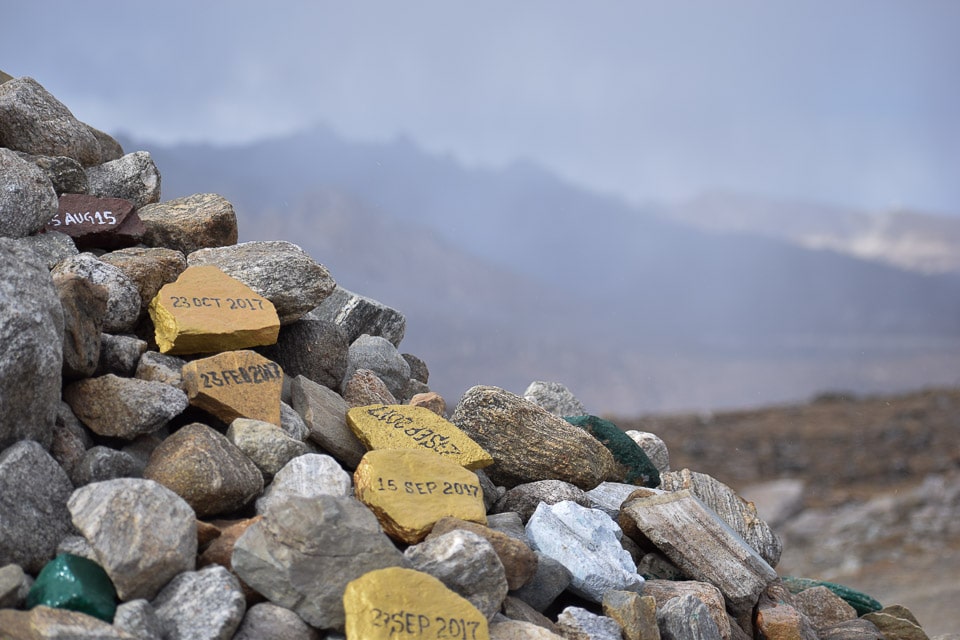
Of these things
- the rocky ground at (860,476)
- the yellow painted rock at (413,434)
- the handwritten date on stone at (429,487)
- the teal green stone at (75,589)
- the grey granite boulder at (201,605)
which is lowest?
the teal green stone at (75,589)

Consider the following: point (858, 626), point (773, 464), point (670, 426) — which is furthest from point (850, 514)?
point (858, 626)

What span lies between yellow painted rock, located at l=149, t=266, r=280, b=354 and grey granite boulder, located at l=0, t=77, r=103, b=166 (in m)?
2.12

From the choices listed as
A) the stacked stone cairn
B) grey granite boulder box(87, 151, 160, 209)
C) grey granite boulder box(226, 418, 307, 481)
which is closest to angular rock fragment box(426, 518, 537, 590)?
the stacked stone cairn

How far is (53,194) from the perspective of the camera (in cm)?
593

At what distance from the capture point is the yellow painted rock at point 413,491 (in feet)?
15.0

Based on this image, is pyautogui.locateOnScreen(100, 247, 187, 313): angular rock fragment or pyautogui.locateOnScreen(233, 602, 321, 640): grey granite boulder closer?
pyautogui.locateOnScreen(233, 602, 321, 640): grey granite boulder

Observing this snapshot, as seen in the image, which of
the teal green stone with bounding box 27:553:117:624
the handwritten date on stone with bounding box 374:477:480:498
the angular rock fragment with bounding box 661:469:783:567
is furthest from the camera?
the angular rock fragment with bounding box 661:469:783:567

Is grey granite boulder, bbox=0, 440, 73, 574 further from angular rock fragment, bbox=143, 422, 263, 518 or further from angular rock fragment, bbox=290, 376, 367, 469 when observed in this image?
angular rock fragment, bbox=290, 376, 367, 469

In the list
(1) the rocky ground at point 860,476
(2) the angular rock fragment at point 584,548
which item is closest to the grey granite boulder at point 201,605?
(2) the angular rock fragment at point 584,548

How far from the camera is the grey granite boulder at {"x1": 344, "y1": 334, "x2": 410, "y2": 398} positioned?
691 centimetres

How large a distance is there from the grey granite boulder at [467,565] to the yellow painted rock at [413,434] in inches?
41.7

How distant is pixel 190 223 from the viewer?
6789 mm

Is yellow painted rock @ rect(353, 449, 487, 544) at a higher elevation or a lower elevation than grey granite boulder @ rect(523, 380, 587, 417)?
lower

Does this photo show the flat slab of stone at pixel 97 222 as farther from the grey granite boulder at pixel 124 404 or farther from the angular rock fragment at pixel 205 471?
the angular rock fragment at pixel 205 471
